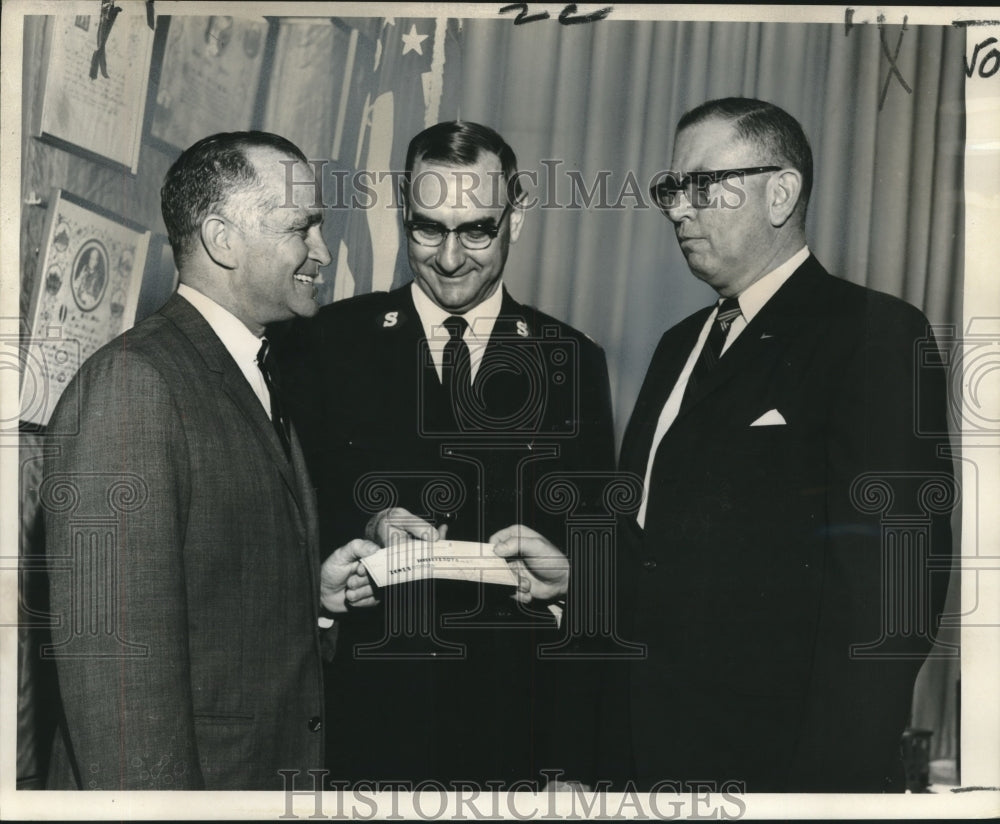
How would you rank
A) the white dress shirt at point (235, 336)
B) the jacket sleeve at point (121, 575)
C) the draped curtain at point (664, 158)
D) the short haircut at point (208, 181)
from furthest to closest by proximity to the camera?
the draped curtain at point (664, 158), the short haircut at point (208, 181), the white dress shirt at point (235, 336), the jacket sleeve at point (121, 575)

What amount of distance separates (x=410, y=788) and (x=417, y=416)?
3.66 ft

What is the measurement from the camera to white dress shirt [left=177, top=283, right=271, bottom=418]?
3211mm

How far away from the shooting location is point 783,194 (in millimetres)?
3389

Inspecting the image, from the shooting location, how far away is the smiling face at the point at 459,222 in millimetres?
3398

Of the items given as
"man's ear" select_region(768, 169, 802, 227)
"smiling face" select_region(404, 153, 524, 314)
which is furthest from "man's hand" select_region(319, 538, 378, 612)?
"man's ear" select_region(768, 169, 802, 227)

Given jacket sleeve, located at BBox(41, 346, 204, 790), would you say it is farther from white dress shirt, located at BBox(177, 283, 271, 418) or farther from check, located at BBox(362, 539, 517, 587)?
check, located at BBox(362, 539, 517, 587)

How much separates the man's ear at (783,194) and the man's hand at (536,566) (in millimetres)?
1184

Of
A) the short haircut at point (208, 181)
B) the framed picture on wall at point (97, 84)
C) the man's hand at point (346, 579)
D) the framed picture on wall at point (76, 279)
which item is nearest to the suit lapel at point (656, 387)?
the man's hand at point (346, 579)

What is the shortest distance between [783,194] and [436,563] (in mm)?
1517

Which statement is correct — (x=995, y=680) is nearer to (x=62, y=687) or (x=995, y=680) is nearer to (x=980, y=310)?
(x=980, y=310)

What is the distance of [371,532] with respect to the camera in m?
3.35

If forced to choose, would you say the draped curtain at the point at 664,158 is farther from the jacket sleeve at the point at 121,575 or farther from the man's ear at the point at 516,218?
the jacket sleeve at the point at 121,575

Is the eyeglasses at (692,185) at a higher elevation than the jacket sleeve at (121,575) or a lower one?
higher

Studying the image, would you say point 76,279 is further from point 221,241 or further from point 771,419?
point 771,419
